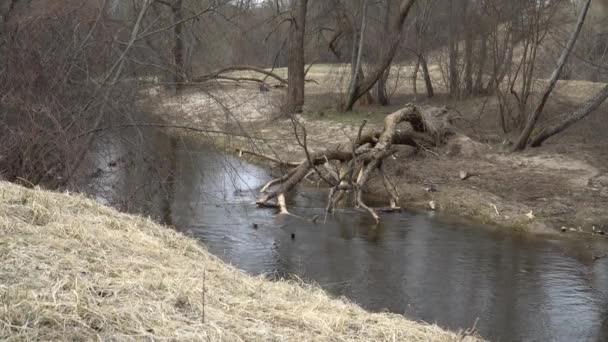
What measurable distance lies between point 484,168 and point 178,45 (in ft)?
27.7

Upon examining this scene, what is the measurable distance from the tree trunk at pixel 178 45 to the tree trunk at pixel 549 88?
9.20 metres

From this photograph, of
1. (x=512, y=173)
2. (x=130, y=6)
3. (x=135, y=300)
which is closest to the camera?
(x=135, y=300)

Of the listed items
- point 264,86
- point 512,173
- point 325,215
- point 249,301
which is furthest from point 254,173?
point 249,301

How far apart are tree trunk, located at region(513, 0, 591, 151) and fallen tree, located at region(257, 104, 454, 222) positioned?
2142 mm

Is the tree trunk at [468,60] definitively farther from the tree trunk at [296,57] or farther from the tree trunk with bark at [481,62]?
the tree trunk at [296,57]

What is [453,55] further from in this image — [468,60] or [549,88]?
[549,88]

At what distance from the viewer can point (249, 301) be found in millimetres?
5188

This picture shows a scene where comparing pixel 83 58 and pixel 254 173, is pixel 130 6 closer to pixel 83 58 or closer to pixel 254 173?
pixel 83 58

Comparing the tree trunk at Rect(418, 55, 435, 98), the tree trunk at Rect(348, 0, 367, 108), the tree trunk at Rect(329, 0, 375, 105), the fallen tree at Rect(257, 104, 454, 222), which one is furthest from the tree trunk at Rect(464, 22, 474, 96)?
the fallen tree at Rect(257, 104, 454, 222)

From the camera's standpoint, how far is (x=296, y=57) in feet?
88.2

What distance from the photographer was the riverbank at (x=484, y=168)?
12422 millimetres

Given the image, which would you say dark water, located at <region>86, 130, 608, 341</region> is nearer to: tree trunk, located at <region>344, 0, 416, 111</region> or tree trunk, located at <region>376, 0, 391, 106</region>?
tree trunk, located at <region>344, 0, 416, 111</region>

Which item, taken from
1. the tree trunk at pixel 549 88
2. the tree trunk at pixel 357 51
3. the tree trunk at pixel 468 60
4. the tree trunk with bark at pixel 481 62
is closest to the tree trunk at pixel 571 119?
the tree trunk at pixel 549 88

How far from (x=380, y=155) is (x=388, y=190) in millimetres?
948
